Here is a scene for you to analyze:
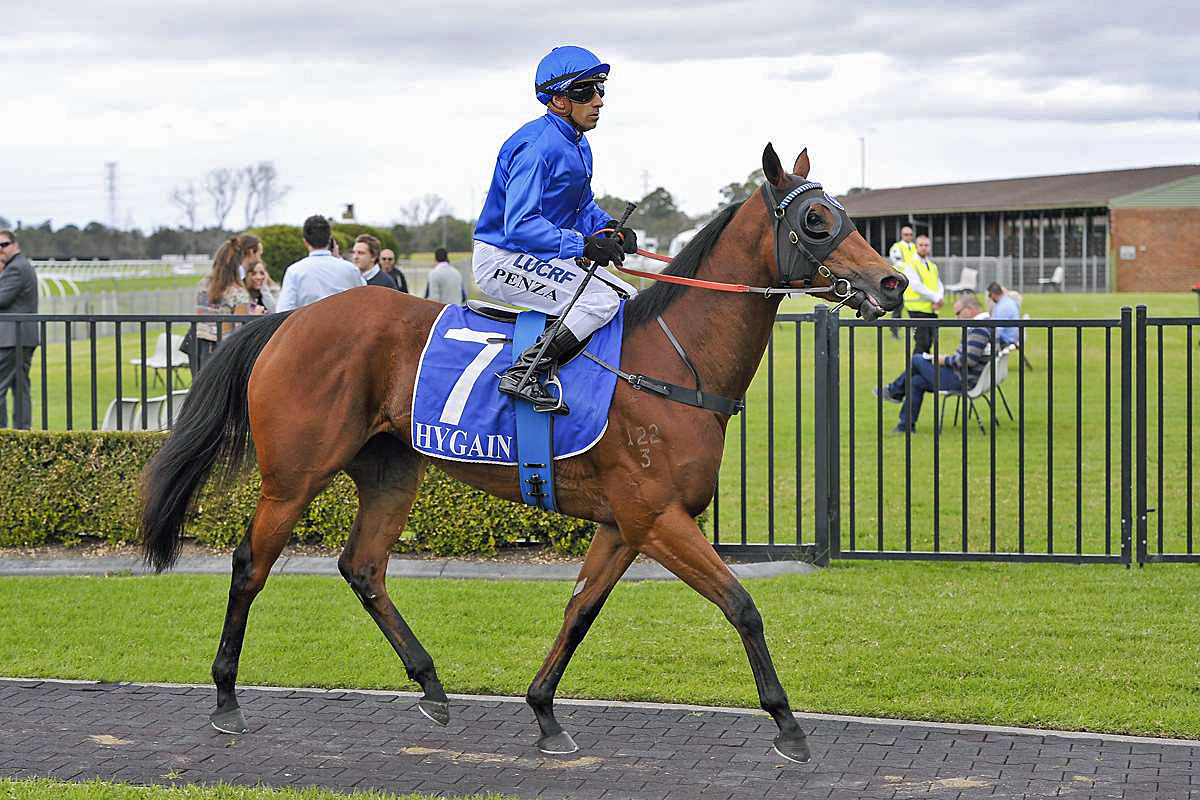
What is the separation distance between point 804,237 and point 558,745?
201cm

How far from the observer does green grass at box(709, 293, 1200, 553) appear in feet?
30.5

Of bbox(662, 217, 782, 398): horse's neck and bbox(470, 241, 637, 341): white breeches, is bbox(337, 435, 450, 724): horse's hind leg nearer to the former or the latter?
bbox(470, 241, 637, 341): white breeches

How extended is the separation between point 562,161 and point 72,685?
3.03m

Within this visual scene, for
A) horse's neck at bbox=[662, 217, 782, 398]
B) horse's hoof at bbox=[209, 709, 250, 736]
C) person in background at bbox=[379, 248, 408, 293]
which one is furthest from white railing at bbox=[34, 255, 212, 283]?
horse's neck at bbox=[662, 217, 782, 398]

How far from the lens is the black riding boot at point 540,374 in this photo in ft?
17.1

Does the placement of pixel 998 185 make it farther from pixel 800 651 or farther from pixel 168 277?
pixel 800 651

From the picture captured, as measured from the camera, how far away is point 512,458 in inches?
213

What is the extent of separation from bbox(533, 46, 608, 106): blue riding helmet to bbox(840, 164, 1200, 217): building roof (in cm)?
4846

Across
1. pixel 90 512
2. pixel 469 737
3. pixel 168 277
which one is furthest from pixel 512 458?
pixel 168 277

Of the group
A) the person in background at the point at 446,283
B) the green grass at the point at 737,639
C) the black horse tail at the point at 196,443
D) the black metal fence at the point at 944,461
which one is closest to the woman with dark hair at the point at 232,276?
the black metal fence at the point at 944,461

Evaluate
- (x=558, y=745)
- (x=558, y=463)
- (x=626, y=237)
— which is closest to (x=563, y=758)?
(x=558, y=745)

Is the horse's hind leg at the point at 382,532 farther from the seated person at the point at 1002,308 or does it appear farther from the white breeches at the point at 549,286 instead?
the seated person at the point at 1002,308

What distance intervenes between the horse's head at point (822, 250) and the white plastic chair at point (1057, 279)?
4515cm

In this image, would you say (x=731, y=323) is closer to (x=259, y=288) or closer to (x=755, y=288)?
(x=755, y=288)
